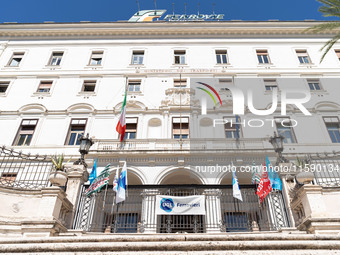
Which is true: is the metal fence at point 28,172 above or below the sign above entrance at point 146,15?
below

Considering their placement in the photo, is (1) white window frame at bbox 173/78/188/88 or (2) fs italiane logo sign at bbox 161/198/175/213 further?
(1) white window frame at bbox 173/78/188/88

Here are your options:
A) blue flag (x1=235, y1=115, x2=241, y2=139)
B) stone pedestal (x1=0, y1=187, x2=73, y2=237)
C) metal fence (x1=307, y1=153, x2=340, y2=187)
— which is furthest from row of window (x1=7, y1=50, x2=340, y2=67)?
stone pedestal (x1=0, y1=187, x2=73, y2=237)

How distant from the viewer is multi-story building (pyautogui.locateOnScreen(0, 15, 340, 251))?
16266mm

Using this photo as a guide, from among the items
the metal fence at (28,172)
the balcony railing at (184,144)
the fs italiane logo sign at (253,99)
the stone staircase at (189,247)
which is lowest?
the stone staircase at (189,247)

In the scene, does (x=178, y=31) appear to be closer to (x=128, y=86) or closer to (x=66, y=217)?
Answer: (x=128, y=86)

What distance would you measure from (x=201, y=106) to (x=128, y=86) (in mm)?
6611

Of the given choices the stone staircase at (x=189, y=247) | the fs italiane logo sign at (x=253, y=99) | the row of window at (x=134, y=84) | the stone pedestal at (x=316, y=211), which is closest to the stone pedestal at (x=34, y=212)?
the stone staircase at (x=189, y=247)

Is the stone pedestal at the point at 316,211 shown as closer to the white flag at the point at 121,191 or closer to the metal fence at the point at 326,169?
the metal fence at the point at 326,169

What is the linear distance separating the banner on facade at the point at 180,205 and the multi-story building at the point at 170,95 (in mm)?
1238

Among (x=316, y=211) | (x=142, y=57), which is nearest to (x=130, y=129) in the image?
(x=142, y=57)

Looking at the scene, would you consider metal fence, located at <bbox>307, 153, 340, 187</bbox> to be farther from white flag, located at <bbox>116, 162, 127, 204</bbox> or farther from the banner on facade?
white flag, located at <bbox>116, 162, 127, 204</bbox>

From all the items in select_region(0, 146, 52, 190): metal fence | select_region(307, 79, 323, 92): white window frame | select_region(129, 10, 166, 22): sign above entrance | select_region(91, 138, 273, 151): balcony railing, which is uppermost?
select_region(129, 10, 166, 22): sign above entrance

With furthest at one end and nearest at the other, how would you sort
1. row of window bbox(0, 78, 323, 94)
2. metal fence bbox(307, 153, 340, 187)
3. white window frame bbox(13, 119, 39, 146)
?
row of window bbox(0, 78, 323, 94), white window frame bbox(13, 119, 39, 146), metal fence bbox(307, 153, 340, 187)

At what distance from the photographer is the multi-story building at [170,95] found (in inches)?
640
